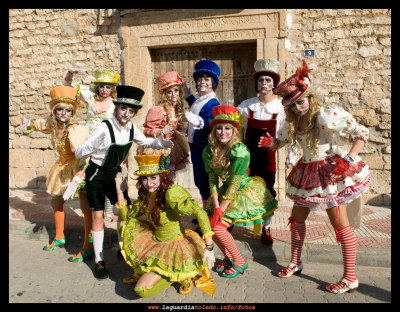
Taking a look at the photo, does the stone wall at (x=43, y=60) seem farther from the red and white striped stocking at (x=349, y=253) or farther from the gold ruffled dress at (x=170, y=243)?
the red and white striped stocking at (x=349, y=253)

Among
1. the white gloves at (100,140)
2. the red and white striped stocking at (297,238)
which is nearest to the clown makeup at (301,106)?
the red and white striped stocking at (297,238)

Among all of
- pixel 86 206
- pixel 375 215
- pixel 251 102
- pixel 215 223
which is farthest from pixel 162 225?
pixel 375 215

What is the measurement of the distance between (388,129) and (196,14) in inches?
151

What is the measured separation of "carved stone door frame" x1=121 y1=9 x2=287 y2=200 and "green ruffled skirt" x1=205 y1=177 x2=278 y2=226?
2420 millimetres

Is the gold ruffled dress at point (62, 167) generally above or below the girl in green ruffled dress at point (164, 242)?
above

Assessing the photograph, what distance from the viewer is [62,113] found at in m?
3.85

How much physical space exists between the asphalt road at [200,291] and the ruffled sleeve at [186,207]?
66 cm

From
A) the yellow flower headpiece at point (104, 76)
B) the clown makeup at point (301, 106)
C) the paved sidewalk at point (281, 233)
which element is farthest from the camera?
the yellow flower headpiece at point (104, 76)

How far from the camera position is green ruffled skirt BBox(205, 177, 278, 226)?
3.28 meters

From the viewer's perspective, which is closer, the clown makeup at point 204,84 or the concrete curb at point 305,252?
the concrete curb at point 305,252

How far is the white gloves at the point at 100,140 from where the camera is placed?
3.27 m

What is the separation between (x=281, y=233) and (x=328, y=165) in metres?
1.43

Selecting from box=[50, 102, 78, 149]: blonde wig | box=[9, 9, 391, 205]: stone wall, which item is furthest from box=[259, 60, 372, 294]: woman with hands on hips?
box=[9, 9, 391, 205]: stone wall

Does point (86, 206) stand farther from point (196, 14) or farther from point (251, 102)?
point (196, 14)
